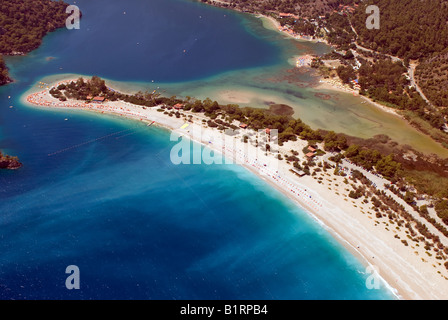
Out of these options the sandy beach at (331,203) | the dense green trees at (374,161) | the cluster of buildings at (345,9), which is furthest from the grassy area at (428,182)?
the cluster of buildings at (345,9)

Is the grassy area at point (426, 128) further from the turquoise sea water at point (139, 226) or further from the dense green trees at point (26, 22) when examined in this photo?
the dense green trees at point (26, 22)

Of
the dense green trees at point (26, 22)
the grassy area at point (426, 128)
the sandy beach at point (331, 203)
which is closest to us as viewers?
the sandy beach at point (331, 203)

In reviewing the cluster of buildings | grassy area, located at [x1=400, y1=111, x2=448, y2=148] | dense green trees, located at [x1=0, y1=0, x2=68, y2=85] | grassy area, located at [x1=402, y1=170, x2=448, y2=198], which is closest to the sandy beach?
grassy area, located at [x1=402, y1=170, x2=448, y2=198]

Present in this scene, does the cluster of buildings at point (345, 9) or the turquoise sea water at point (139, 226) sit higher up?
the cluster of buildings at point (345, 9)

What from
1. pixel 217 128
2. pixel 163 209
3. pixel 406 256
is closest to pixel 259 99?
pixel 217 128

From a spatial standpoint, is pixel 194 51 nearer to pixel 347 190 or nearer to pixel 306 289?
pixel 347 190

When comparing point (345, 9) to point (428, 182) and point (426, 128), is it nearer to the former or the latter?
point (426, 128)
